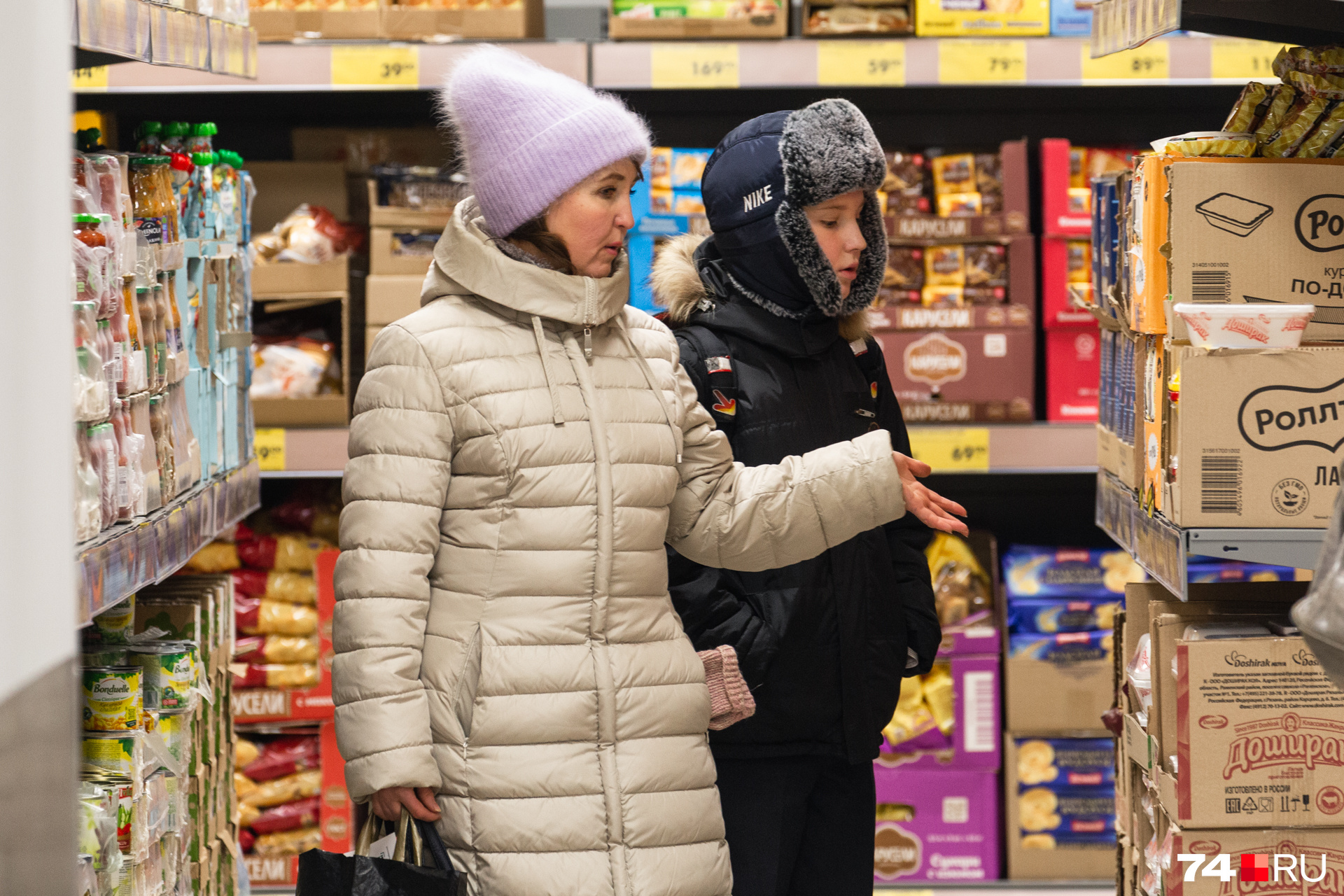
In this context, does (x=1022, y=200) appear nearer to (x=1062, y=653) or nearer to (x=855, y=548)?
(x=1062, y=653)

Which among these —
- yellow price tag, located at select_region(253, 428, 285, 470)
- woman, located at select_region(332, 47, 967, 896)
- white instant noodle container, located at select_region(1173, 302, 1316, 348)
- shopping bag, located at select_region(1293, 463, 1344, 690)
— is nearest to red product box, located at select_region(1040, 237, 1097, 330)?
white instant noodle container, located at select_region(1173, 302, 1316, 348)

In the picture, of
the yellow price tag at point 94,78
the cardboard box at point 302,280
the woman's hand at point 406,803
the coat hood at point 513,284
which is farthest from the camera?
the cardboard box at point 302,280

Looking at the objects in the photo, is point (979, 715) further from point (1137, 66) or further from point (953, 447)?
point (1137, 66)

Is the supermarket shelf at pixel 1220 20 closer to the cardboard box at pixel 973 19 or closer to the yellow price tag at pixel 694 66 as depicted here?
the cardboard box at pixel 973 19

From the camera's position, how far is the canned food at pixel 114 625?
186cm

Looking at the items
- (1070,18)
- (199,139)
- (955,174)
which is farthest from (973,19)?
(199,139)

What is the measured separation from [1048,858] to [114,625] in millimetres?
2175

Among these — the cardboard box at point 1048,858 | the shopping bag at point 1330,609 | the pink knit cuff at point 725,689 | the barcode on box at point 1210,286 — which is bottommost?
the cardboard box at point 1048,858

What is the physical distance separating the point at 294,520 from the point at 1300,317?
7.47 feet

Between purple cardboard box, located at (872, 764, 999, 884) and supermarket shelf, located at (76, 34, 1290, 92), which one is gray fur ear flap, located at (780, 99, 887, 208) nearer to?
supermarket shelf, located at (76, 34, 1290, 92)

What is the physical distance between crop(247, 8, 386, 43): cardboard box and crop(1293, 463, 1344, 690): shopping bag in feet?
8.15

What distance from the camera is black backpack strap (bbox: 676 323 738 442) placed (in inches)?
82.8

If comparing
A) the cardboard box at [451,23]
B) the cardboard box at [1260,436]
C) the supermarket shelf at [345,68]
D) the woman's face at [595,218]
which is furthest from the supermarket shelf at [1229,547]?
the cardboard box at [451,23]

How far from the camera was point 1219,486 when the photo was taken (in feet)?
5.57
